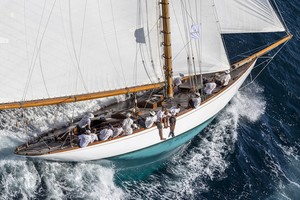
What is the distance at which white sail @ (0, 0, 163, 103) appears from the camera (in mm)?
32469

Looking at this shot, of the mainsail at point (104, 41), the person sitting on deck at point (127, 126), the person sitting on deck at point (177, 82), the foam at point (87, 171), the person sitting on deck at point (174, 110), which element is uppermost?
the mainsail at point (104, 41)

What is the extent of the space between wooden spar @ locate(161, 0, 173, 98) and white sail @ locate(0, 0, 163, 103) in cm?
76

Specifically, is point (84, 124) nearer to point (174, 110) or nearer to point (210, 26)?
point (174, 110)

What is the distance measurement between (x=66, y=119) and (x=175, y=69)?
26.9 ft

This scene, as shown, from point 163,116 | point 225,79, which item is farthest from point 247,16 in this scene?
point 163,116

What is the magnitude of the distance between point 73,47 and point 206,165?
42.5 feet

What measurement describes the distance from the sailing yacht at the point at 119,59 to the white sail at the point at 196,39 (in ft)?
0.22

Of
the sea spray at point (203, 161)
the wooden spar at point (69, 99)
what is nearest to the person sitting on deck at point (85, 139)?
the wooden spar at point (69, 99)

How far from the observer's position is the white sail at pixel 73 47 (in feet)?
107

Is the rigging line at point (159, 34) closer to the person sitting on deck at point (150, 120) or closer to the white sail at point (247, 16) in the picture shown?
the person sitting on deck at point (150, 120)

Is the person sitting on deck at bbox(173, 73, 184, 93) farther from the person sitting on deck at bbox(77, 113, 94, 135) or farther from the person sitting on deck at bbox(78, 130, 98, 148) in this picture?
the person sitting on deck at bbox(78, 130, 98, 148)

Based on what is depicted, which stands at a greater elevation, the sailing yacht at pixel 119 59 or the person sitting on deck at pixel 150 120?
the sailing yacht at pixel 119 59

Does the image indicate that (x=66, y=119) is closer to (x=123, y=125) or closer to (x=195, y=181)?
(x=123, y=125)

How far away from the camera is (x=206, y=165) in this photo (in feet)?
132
